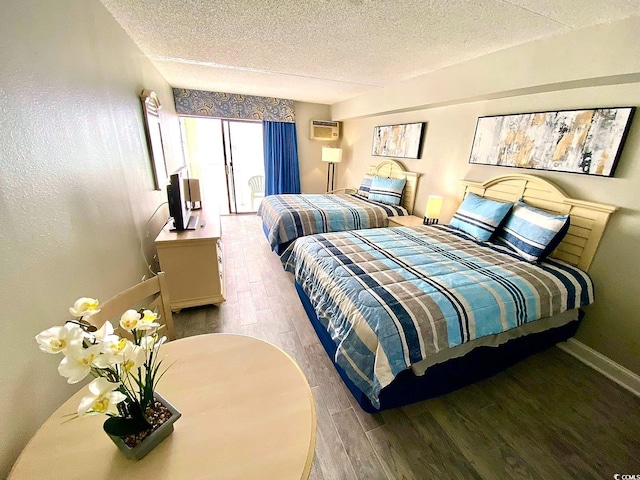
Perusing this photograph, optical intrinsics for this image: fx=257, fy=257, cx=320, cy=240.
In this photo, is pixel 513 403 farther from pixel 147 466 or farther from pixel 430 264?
pixel 147 466

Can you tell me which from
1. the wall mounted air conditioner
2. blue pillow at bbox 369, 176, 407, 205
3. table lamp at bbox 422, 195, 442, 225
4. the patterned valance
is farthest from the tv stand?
the wall mounted air conditioner

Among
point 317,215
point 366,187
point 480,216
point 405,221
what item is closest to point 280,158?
point 366,187

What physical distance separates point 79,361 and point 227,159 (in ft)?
17.1

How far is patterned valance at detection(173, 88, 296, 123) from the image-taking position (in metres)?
4.53

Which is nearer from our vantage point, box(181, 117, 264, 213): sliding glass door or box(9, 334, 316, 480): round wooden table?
box(9, 334, 316, 480): round wooden table

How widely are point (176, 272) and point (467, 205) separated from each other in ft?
9.45

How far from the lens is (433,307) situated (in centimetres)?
142

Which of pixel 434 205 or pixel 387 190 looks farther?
pixel 387 190

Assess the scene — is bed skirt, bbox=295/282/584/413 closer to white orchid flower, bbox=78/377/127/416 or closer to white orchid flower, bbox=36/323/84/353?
white orchid flower, bbox=78/377/127/416

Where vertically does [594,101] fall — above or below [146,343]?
above

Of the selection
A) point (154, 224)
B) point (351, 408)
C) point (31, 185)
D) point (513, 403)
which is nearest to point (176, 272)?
point (154, 224)

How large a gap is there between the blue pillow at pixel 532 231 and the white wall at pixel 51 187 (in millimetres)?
2874

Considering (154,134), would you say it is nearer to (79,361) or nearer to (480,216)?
(79,361)

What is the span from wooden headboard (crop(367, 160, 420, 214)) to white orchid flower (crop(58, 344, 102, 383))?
371 cm
